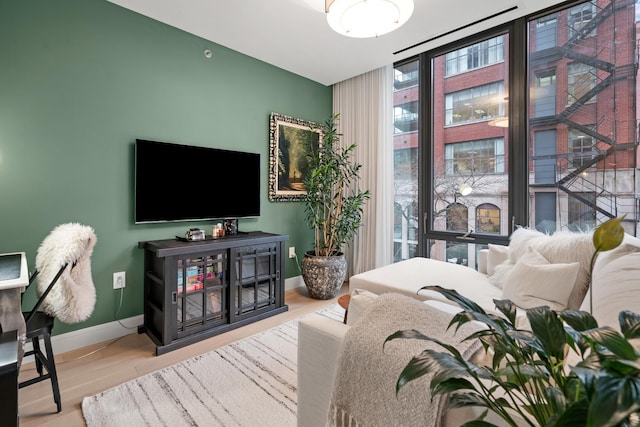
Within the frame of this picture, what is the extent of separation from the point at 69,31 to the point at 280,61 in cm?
186

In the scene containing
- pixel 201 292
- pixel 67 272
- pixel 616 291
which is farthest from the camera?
pixel 201 292

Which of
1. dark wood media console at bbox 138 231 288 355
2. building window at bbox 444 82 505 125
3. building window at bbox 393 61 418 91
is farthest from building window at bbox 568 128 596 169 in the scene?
dark wood media console at bbox 138 231 288 355

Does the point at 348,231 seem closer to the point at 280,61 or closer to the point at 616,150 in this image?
the point at 280,61

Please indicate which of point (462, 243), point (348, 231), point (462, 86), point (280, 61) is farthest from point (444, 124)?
point (280, 61)

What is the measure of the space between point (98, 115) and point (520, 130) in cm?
359

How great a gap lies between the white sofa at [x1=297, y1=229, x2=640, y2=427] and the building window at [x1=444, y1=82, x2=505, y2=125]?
4.46 feet

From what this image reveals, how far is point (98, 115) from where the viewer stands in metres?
2.40

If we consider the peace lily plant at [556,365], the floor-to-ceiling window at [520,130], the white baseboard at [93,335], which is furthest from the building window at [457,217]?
the white baseboard at [93,335]

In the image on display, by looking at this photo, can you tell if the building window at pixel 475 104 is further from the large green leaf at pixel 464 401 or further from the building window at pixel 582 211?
the large green leaf at pixel 464 401

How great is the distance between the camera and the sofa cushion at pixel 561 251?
184cm

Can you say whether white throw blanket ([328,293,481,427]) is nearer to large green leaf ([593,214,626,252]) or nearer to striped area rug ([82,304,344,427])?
large green leaf ([593,214,626,252])

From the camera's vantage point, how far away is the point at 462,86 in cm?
330

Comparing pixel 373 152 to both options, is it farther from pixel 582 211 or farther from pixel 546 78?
pixel 582 211

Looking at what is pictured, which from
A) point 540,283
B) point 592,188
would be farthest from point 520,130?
point 540,283
